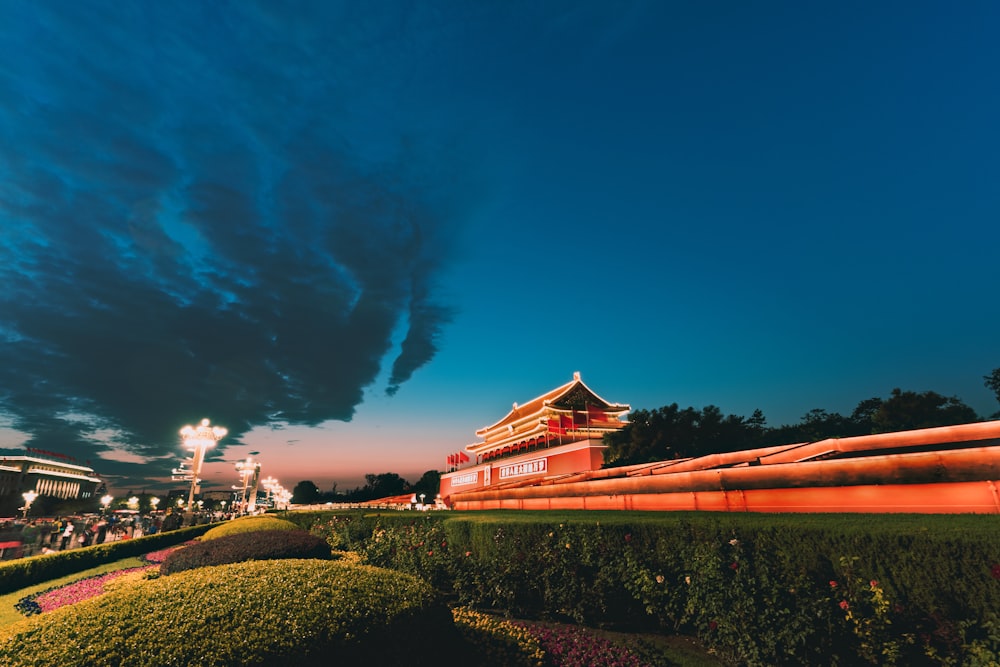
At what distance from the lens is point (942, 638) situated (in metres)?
3.93

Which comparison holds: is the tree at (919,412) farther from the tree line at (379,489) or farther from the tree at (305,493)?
the tree at (305,493)

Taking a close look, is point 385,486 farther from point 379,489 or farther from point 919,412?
point 919,412

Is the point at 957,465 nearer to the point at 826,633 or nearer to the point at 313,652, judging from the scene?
the point at 826,633

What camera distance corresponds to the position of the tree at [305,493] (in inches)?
4485

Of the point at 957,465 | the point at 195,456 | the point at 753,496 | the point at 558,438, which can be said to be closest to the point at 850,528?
the point at 957,465

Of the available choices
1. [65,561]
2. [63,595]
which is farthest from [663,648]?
[65,561]

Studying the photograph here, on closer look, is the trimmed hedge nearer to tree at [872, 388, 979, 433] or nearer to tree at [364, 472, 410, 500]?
tree at [872, 388, 979, 433]

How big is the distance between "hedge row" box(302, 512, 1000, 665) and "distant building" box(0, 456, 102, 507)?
11067 cm

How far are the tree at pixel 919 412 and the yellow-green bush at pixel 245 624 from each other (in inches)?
923

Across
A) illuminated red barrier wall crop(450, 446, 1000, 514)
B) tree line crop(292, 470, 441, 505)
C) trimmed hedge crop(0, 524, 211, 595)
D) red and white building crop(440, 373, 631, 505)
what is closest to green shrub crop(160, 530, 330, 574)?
trimmed hedge crop(0, 524, 211, 595)

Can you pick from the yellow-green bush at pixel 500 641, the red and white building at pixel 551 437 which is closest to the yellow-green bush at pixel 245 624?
the yellow-green bush at pixel 500 641

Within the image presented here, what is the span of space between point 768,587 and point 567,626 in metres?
3.31

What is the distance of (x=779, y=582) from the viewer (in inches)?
196

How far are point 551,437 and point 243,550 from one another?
116 feet
